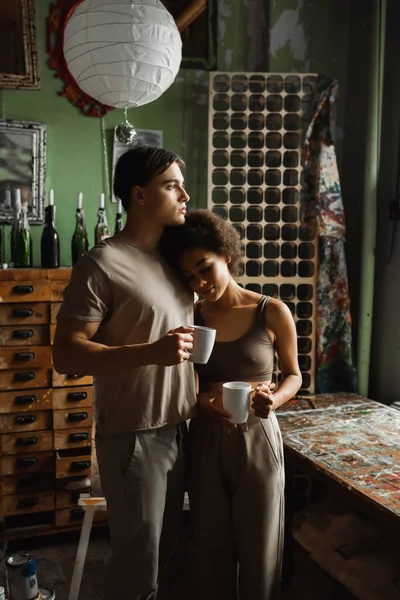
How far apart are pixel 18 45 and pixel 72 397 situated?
1966 mm

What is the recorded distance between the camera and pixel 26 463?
2.83 m

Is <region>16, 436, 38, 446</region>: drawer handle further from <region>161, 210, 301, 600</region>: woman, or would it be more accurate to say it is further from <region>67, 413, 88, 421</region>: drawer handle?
<region>161, 210, 301, 600</region>: woman

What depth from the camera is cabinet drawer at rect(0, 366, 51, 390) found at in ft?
9.09

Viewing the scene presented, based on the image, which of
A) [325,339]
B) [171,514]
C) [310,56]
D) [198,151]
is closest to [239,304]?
[171,514]

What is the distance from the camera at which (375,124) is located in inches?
126

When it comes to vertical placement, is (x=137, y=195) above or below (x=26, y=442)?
above

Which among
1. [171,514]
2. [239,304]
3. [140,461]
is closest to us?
[140,461]

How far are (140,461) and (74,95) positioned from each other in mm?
2373

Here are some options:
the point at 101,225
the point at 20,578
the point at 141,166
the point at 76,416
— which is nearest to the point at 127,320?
the point at 141,166

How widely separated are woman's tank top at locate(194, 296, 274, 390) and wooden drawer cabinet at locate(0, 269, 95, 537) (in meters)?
1.27

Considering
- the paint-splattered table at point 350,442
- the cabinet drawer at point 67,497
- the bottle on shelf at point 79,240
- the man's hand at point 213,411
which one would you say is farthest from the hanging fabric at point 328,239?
the man's hand at point 213,411

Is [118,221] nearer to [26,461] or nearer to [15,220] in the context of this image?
[15,220]

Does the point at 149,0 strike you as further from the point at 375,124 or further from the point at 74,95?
the point at 375,124

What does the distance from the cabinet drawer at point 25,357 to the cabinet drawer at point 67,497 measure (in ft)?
2.20
